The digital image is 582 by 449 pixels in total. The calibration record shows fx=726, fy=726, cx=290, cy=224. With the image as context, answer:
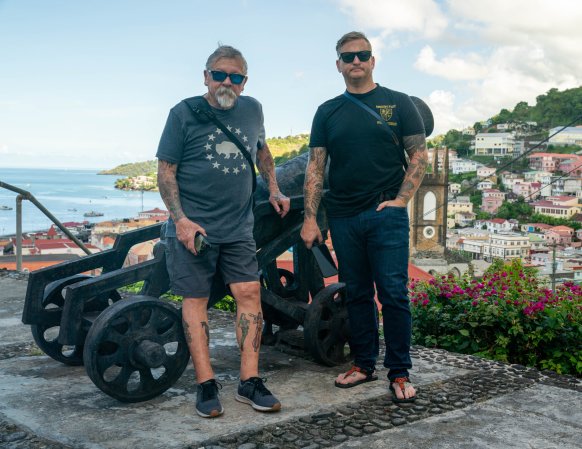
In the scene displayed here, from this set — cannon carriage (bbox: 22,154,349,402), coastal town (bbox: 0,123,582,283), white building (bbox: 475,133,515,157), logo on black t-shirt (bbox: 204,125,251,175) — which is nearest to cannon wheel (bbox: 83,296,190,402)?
cannon carriage (bbox: 22,154,349,402)

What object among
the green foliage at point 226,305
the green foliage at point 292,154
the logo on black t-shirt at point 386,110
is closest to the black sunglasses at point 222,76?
the logo on black t-shirt at point 386,110

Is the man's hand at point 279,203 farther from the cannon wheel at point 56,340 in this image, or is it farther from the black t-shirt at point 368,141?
Result: the cannon wheel at point 56,340

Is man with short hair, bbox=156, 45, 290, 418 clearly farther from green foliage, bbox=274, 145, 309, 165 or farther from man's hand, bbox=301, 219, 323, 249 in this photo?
green foliage, bbox=274, 145, 309, 165

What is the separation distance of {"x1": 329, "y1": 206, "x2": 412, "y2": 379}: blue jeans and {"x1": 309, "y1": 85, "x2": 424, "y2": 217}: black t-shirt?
0.32 ft

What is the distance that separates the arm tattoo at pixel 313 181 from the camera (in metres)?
3.66

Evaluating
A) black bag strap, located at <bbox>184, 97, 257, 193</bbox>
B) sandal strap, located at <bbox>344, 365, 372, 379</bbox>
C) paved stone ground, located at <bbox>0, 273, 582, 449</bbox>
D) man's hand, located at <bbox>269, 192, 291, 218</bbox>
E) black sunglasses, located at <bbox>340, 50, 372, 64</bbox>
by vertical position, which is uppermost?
black sunglasses, located at <bbox>340, 50, 372, 64</bbox>

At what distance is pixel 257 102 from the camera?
3553 millimetres

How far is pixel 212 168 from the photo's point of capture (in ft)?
10.9

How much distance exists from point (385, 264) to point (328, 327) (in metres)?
0.75

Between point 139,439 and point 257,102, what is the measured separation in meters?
1.66

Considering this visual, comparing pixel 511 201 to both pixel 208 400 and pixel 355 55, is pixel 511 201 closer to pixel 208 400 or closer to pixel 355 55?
pixel 355 55

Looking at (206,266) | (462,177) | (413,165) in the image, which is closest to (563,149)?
(462,177)

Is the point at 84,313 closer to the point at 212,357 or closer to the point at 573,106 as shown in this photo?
the point at 212,357

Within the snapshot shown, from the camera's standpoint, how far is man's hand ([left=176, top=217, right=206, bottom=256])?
3.26 metres
